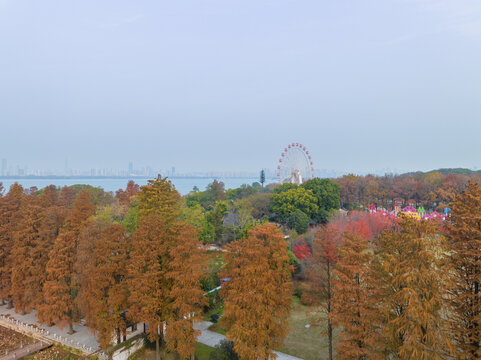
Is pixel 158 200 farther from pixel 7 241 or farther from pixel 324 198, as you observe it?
pixel 324 198

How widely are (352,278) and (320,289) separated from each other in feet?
10.4

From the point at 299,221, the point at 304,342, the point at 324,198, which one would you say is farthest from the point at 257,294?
the point at 324,198

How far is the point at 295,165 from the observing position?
56750mm

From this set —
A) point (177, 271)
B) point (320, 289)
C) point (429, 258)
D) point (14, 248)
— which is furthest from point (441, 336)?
point (14, 248)

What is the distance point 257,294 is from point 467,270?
7862 millimetres

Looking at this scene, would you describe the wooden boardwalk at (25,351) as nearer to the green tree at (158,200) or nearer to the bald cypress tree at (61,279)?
the bald cypress tree at (61,279)

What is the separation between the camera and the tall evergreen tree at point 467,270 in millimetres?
9750

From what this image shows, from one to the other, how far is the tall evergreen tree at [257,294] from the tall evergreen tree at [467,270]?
644 centimetres

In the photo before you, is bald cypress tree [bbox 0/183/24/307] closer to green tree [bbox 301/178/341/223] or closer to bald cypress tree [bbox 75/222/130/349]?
bald cypress tree [bbox 75/222/130/349]

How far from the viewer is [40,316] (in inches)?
711

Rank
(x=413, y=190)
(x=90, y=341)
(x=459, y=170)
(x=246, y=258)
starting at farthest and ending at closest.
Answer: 1. (x=459, y=170)
2. (x=413, y=190)
3. (x=90, y=341)
4. (x=246, y=258)

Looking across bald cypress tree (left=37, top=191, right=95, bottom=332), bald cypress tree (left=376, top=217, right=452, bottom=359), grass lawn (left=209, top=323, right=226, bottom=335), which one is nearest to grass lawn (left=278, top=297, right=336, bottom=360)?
grass lawn (left=209, top=323, right=226, bottom=335)

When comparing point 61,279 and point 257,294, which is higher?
point 257,294

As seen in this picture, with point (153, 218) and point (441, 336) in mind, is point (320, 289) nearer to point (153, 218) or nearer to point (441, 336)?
point (441, 336)
